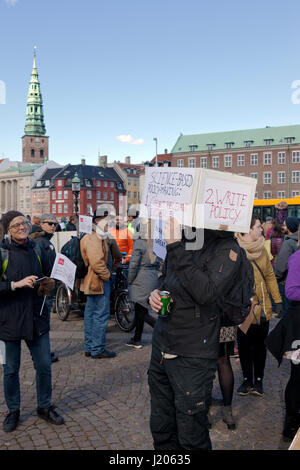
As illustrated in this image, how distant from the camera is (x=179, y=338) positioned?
296cm

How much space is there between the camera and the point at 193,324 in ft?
9.70

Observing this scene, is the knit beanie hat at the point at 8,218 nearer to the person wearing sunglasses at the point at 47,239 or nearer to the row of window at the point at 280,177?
the person wearing sunglasses at the point at 47,239

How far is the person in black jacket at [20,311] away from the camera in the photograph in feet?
14.2

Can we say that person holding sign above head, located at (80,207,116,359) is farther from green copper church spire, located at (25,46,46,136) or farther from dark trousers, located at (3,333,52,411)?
green copper church spire, located at (25,46,46,136)

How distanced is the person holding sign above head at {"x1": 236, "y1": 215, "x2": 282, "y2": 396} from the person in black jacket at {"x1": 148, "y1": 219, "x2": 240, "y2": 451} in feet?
6.84

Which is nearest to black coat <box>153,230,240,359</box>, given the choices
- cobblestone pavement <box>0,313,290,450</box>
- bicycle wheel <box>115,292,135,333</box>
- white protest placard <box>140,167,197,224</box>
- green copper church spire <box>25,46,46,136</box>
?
white protest placard <box>140,167,197,224</box>

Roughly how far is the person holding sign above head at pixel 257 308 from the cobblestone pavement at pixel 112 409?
233mm

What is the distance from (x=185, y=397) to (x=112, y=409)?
87.4 inches

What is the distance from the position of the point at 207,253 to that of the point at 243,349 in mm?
2613

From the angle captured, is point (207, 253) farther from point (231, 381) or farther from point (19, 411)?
point (19, 411)

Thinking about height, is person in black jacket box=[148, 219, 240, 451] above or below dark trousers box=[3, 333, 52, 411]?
above

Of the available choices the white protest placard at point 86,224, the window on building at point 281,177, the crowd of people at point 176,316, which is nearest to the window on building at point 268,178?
the window on building at point 281,177

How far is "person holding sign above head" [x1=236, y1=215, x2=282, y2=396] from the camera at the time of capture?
506 cm
